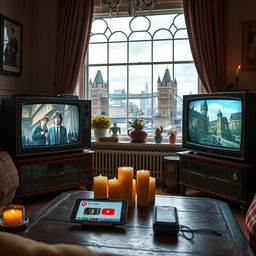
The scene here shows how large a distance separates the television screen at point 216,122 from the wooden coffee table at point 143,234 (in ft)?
4.11

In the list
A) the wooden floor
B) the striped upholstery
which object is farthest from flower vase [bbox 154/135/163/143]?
the striped upholstery

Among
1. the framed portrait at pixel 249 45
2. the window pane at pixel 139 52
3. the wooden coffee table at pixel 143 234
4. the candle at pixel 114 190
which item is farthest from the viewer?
the window pane at pixel 139 52

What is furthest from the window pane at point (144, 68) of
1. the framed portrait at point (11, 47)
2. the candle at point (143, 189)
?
the candle at point (143, 189)

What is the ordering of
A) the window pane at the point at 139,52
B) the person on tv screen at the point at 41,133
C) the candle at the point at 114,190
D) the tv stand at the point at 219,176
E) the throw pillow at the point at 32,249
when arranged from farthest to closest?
the window pane at the point at 139,52 < the person on tv screen at the point at 41,133 < the tv stand at the point at 219,176 < the candle at the point at 114,190 < the throw pillow at the point at 32,249

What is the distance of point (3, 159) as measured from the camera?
2.63 m

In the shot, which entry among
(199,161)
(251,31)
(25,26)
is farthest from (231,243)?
(25,26)

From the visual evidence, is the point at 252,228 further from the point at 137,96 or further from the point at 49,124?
the point at 137,96

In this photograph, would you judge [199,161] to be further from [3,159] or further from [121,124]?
[3,159]

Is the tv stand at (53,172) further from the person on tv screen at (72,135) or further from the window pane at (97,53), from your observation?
the window pane at (97,53)

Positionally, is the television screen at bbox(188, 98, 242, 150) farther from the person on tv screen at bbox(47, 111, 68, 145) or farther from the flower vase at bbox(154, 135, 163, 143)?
the person on tv screen at bbox(47, 111, 68, 145)

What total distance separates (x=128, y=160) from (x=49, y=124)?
3.77 ft

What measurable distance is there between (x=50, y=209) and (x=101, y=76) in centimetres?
278

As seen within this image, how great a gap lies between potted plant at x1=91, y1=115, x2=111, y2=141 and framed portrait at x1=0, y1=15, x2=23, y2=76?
116 cm

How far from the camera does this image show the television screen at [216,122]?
108 inches
